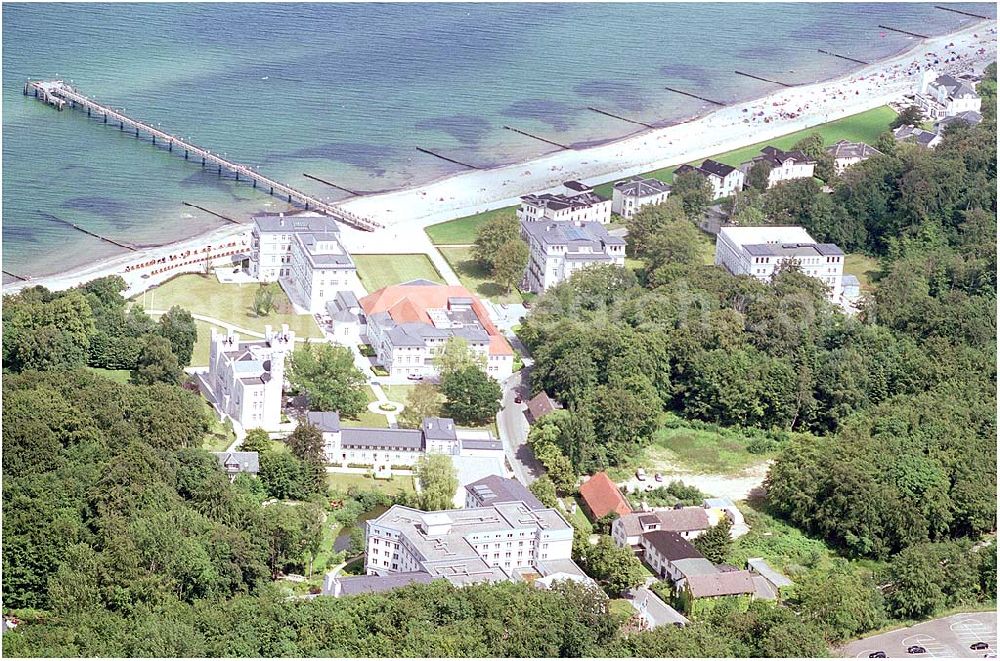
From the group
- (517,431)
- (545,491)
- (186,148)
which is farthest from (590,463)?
(186,148)

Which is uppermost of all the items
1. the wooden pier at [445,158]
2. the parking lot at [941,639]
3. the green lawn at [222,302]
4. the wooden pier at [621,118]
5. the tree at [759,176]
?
the tree at [759,176]

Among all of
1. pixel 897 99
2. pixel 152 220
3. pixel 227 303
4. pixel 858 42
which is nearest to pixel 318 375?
pixel 227 303

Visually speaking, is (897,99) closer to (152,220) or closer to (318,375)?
(152,220)

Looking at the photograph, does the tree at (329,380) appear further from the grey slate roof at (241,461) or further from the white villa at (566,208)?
the white villa at (566,208)

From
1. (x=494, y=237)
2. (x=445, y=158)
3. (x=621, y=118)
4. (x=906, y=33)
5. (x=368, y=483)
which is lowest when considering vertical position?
(x=368, y=483)

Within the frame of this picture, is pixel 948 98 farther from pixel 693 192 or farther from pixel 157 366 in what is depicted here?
pixel 157 366

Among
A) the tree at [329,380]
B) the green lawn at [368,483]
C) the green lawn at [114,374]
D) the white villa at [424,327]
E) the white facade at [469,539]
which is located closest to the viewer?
the white facade at [469,539]

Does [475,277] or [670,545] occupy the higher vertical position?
[475,277]

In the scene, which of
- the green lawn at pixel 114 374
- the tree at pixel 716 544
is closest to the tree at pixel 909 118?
the tree at pixel 716 544
